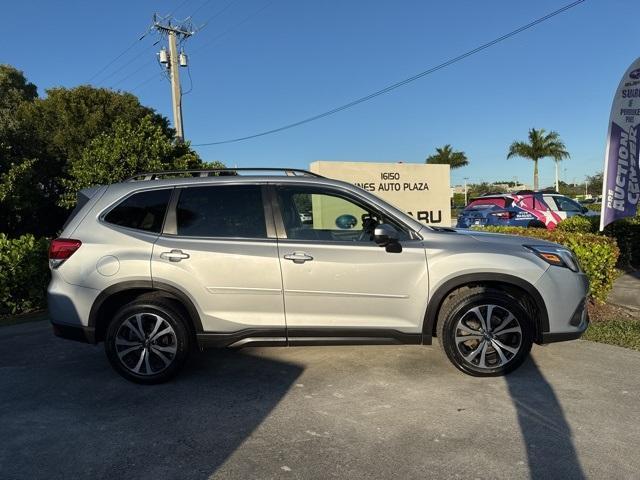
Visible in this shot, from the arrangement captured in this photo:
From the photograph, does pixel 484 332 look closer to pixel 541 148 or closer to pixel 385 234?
pixel 385 234

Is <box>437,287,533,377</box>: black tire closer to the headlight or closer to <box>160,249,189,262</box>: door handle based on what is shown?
the headlight

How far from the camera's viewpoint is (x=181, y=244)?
4281mm

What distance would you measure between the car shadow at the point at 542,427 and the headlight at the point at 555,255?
38.7 inches

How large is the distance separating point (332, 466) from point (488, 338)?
188 cm

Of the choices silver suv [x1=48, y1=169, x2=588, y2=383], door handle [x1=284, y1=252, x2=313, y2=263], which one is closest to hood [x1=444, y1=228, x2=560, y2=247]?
silver suv [x1=48, y1=169, x2=588, y2=383]

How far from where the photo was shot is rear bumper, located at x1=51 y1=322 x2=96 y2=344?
4.31 metres

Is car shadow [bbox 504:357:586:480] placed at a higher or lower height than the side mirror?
lower

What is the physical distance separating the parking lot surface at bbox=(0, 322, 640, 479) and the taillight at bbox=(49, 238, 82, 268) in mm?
1096

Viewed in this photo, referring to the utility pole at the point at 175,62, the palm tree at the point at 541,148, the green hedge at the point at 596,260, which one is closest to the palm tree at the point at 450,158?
the palm tree at the point at 541,148

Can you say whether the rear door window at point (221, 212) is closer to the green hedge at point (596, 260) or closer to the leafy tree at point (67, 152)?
the green hedge at point (596, 260)

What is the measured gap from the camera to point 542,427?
3.47m

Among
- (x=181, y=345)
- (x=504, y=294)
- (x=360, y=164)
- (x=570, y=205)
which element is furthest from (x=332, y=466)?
(x=570, y=205)

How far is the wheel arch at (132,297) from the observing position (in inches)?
168

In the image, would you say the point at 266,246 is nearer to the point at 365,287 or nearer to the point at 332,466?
the point at 365,287
